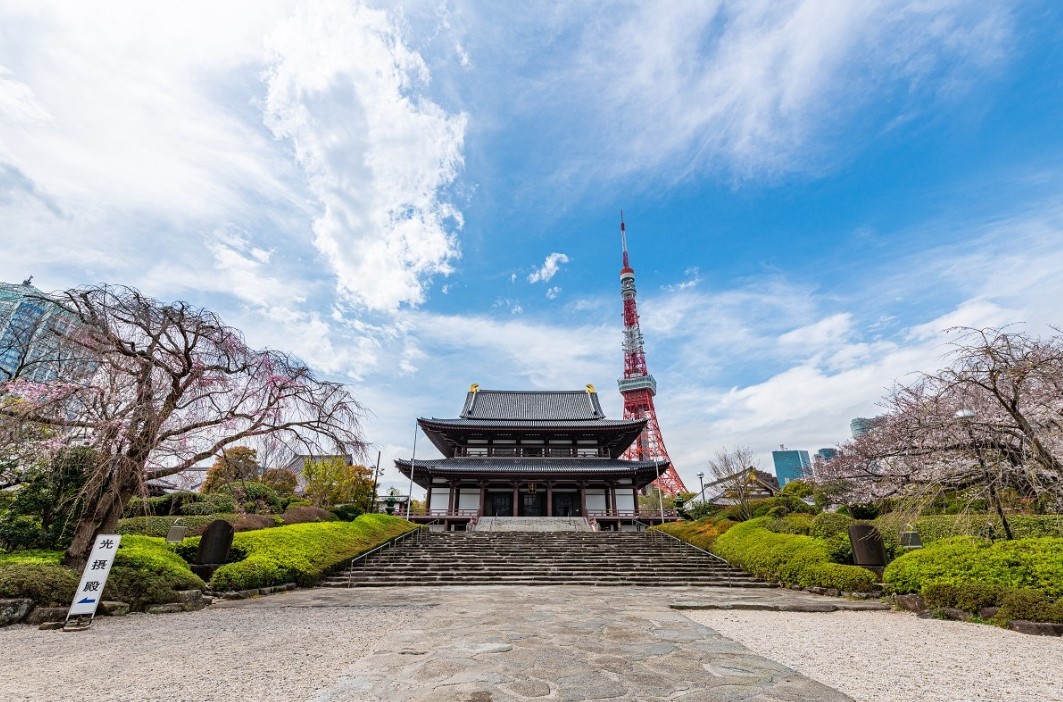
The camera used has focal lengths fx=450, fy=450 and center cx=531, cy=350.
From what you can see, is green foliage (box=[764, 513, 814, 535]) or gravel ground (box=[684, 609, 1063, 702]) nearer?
gravel ground (box=[684, 609, 1063, 702])

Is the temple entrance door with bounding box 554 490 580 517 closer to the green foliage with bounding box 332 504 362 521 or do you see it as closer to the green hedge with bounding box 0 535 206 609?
the green foliage with bounding box 332 504 362 521

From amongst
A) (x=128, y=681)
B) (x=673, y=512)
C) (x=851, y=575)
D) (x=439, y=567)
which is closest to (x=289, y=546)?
(x=439, y=567)

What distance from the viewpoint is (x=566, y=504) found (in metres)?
27.7

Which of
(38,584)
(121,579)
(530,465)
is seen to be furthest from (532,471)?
(38,584)

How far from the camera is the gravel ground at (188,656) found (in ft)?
12.7

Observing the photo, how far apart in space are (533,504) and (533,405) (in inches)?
386

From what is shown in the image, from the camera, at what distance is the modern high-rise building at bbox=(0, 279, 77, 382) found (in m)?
7.48

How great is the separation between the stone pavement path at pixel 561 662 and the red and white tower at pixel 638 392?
93.2ft

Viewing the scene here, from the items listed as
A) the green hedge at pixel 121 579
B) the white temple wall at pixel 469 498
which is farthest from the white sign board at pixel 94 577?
the white temple wall at pixel 469 498

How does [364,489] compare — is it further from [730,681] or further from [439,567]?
[730,681]

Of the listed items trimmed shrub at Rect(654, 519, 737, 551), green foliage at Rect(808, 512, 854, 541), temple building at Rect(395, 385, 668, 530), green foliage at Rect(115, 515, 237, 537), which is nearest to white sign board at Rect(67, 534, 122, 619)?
green foliage at Rect(115, 515, 237, 537)

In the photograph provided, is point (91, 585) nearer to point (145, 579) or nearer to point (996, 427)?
point (145, 579)

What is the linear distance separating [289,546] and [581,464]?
18.9 metres

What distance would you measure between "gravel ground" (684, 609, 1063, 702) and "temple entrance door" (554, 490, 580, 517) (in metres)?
20.4
